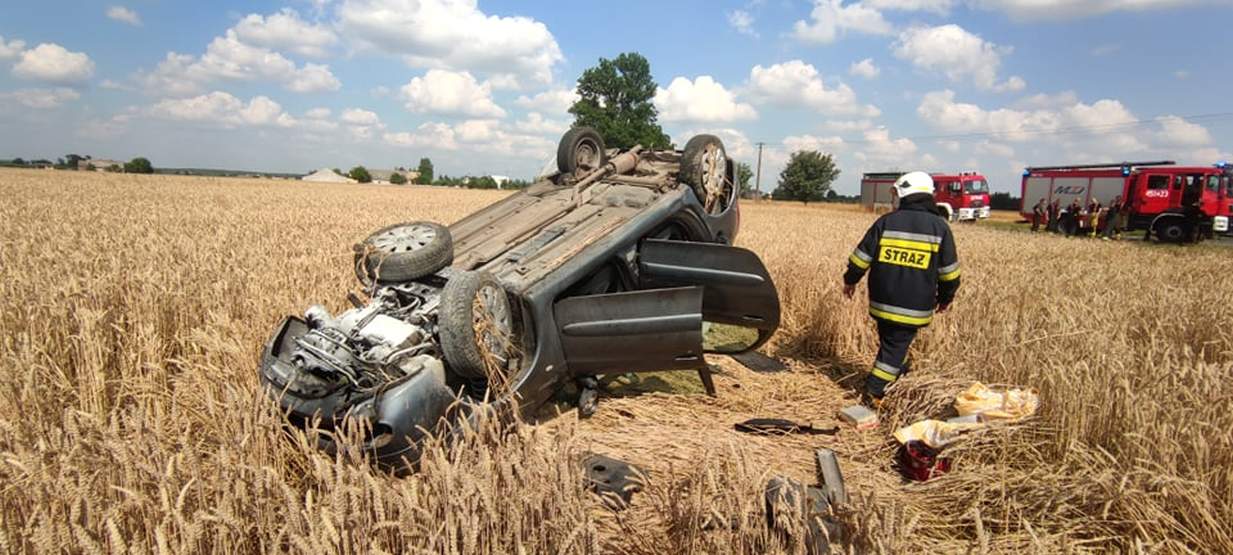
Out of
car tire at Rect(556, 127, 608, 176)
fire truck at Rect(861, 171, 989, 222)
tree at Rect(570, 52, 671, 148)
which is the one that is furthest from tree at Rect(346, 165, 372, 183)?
car tire at Rect(556, 127, 608, 176)

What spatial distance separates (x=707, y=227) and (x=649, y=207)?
0.89 m

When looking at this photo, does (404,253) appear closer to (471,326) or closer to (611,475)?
(471,326)

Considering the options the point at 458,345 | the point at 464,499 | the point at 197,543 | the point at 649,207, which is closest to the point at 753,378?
the point at 649,207

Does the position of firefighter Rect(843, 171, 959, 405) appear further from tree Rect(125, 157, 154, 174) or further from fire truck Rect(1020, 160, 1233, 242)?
tree Rect(125, 157, 154, 174)

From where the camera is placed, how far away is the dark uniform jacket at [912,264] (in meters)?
4.40

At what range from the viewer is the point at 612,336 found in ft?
12.2

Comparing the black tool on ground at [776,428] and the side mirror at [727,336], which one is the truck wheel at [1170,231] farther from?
the black tool on ground at [776,428]

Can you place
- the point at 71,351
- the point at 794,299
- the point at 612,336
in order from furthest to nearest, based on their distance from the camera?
the point at 794,299 → the point at 612,336 → the point at 71,351

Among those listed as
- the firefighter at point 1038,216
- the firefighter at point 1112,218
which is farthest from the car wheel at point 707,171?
the firefighter at point 1038,216

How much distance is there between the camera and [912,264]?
4410mm

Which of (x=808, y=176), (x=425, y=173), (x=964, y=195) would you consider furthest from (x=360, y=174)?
(x=964, y=195)

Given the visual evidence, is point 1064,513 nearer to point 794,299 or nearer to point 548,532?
point 548,532

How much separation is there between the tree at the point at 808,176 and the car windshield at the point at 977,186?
28281 mm

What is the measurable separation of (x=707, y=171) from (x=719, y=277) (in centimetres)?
158
